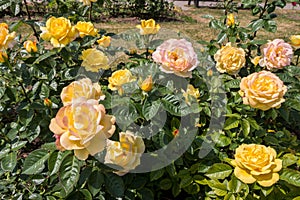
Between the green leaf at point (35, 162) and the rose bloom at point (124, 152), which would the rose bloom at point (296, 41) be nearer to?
the rose bloom at point (124, 152)

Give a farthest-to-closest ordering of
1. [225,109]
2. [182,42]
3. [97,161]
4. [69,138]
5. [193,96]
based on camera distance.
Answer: [225,109] → [193,96] → [182,42] → [97,161] → [69,138]

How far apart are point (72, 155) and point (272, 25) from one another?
1271mm

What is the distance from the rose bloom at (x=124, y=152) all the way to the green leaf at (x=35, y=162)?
0.76ft

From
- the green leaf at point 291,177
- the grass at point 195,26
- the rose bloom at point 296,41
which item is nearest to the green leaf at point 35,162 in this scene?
the green leaf at point 291,177

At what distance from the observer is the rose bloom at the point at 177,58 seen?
1.35 metres

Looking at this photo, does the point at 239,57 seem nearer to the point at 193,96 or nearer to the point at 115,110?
the point at 193,96

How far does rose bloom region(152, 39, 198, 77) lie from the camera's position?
135 centimetres

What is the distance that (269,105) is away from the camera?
1320 millimetres

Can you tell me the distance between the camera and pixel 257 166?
3.96ft

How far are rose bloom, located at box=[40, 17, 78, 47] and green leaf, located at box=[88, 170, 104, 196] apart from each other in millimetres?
544

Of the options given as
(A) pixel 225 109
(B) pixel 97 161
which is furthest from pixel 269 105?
(B) pixel 97 161

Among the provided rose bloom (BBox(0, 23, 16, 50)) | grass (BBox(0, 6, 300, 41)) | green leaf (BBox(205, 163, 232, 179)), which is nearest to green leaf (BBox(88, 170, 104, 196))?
green leaf (BBox(205, 163, 232, 179))

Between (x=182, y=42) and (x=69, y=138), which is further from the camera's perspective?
(x=182, y=42)

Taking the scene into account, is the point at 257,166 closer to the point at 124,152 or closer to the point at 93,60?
the point at 124,152
